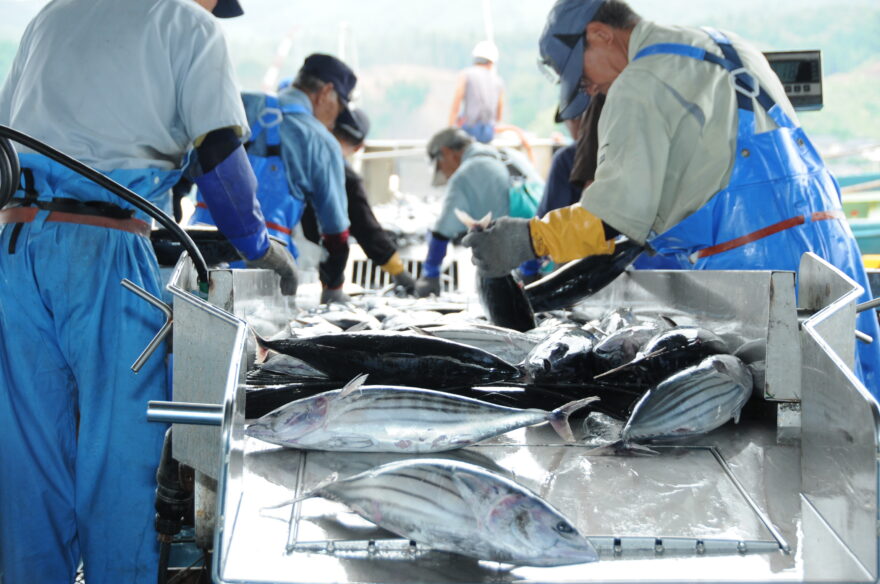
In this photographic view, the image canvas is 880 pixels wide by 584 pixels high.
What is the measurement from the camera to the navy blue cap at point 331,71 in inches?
201

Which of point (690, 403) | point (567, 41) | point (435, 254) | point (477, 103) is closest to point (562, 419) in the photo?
point (690, 403)

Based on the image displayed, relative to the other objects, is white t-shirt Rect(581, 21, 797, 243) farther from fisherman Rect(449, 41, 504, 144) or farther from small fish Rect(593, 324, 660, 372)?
fisherman Rect(449, 41, 504, 144)

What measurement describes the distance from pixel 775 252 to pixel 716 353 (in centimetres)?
100

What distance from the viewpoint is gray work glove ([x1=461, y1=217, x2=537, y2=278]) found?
9.16ft

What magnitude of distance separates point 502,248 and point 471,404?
1.36m

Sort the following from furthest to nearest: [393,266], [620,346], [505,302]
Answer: [393,266]
[505,302]
[620,346]

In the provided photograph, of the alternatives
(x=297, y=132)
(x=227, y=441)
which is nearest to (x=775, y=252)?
(x=227, y=441)

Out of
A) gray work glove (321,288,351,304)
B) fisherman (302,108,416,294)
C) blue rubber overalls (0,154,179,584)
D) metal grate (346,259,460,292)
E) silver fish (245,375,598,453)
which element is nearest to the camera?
silver fish (245,375,598,453)

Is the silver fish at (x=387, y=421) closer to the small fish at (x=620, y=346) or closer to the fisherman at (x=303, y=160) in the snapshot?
the small fish at (x=620, y=346)

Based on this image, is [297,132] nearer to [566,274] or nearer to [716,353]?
[566,274]

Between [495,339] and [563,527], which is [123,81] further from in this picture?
[563,527]

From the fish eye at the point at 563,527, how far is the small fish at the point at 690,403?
1.53 feet

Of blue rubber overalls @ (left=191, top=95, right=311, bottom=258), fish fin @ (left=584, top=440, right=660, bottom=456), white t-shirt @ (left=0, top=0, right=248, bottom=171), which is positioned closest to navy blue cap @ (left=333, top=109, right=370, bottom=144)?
blue rubber overalls @ (left=191, top=95, right=311, bottom=258)

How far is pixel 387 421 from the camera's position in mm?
1468
